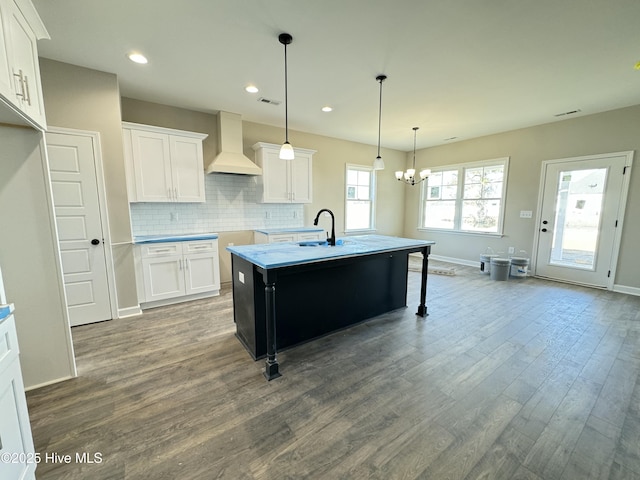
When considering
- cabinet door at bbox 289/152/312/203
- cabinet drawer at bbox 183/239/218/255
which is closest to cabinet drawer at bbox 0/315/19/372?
cabinet drawer at bbox 183/239/218/255

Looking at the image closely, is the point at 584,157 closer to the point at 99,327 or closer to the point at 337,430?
the point at 337,430

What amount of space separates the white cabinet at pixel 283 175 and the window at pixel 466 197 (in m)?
3.46

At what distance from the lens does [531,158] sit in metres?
4.92

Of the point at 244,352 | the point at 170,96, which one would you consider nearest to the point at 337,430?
the point at 244,352

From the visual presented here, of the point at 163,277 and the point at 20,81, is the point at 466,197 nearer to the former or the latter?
the point at 163,277

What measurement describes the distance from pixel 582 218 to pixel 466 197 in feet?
6.60

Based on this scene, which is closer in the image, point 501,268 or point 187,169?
point 187,169

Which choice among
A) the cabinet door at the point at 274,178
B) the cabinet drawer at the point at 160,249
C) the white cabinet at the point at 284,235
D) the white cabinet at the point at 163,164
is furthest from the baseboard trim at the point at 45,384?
the cabinet door at the point at 274,178

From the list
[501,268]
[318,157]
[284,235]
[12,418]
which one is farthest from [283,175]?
[501,268]

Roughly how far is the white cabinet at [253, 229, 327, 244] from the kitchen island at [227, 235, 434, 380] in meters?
1.61

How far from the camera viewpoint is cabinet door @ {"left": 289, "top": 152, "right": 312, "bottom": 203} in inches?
188

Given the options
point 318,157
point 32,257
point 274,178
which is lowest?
point 32,257

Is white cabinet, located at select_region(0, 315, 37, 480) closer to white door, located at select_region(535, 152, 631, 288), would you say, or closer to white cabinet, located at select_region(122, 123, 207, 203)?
white cabinet, located at select_region(122, 123, 207, 203)

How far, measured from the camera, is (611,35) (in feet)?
7.33
